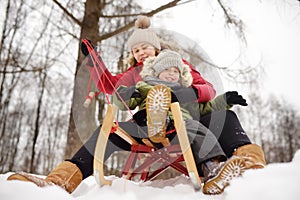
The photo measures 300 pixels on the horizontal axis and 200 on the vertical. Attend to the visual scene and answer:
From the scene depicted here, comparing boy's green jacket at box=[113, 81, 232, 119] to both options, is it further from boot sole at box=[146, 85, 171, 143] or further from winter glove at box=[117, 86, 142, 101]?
boot sole at box=[146, 85, 171, 143]

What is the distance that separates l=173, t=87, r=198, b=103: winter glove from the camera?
1.31 meters

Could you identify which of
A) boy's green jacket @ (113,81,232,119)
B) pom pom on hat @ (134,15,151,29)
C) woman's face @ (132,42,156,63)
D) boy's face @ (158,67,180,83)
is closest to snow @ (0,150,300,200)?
boy's green jacket @ (113,81,232,119)

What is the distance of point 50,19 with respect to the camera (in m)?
3.03

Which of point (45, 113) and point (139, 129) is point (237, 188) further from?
point (45, 113)

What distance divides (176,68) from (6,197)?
95 cm

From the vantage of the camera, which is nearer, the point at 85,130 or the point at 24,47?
the point at 85,130

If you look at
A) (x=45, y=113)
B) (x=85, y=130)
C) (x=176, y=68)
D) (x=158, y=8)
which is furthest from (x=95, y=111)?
(x=45, y=113)

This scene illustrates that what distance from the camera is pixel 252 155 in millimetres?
1016

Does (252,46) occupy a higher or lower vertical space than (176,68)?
higher

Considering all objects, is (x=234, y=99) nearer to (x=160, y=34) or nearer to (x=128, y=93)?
(x=128, y=93)

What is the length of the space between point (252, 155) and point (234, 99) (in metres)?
0.24

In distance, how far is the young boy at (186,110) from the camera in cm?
94

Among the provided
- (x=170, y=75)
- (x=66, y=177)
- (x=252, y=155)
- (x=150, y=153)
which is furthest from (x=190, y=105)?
(x=66, y=177)

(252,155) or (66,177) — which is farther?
(66,177)
